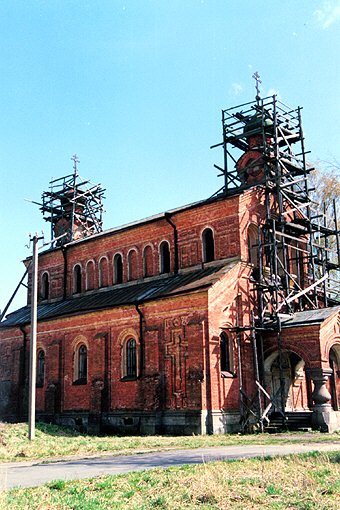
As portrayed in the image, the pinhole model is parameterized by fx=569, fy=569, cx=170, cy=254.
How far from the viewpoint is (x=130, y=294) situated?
26875 millimetres

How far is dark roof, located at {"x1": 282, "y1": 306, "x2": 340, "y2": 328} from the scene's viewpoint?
858 inches

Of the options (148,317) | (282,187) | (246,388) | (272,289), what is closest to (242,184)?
(282,187)

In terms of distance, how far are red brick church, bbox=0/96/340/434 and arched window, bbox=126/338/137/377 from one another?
0.06 meters

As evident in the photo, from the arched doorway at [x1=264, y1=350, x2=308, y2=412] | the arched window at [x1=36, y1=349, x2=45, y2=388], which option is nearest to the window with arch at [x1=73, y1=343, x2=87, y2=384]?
the arched window at [x1=36, y1=349, x2=45, y2=388]

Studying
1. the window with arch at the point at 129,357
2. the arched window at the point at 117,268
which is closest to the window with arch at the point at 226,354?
the window with arch at the point at 129,357

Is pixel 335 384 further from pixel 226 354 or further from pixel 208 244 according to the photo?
pixel 208 244

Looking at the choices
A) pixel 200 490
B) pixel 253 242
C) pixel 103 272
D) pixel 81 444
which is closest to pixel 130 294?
pixel 103 272

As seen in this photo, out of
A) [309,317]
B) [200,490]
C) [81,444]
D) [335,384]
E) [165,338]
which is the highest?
[309,317]

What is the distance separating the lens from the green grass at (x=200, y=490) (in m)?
7.70

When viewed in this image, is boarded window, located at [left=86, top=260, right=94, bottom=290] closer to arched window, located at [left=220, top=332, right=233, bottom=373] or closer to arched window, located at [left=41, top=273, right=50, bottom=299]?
arched window, located at [left=41, top=273, right=50, bottom=299]

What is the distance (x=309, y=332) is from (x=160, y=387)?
6295 mm

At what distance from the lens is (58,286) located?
33.8 metres

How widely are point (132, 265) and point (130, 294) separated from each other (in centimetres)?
291

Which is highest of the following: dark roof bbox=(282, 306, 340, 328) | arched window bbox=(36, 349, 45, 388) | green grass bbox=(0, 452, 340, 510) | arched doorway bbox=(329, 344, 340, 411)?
dark roof bbox=(282, 306, 340, 328)
